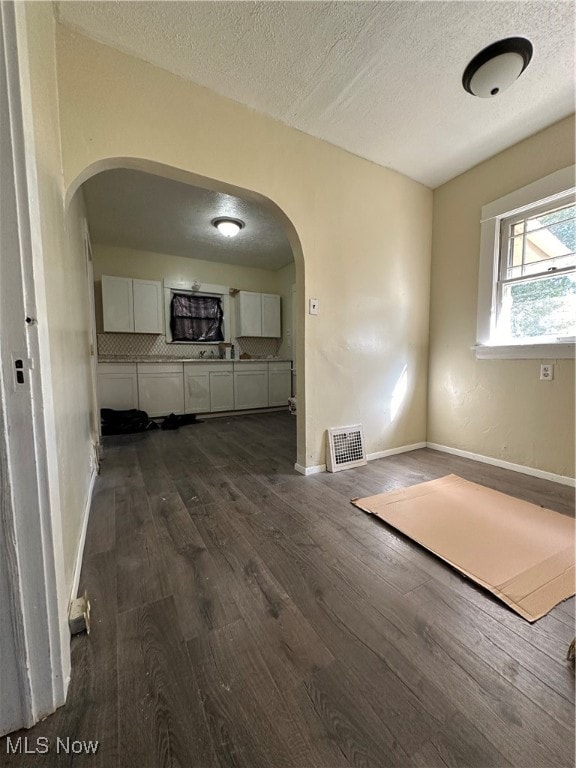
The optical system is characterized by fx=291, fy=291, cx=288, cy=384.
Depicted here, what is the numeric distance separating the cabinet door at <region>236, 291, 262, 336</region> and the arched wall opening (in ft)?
9.37

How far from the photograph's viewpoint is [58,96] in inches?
52.4

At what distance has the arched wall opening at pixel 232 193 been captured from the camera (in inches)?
58.6

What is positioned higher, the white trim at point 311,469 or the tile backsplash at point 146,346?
the tile backsplash at point 146,346

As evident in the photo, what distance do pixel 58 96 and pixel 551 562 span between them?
3.03 meters

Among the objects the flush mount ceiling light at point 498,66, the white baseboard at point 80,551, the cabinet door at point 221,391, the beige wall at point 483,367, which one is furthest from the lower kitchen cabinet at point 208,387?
the flush mount ceiling light at point 498,66

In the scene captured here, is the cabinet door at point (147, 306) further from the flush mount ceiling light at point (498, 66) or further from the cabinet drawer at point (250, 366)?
the flush mount ceiling light at point (498, 66)

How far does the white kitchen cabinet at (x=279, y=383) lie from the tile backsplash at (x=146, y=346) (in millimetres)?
650

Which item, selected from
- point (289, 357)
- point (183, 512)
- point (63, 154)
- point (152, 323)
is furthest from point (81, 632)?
point (289, 357)

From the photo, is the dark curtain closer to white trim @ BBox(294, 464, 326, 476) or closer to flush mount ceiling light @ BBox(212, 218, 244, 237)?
flush mount ceiling light @ BBox(212, 218, 244, 237)

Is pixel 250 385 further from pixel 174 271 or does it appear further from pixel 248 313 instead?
pixel 174 271

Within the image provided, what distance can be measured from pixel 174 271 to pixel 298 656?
4.92 meters

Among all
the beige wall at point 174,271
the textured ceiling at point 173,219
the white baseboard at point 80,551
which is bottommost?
the white baseboard at point 80,551

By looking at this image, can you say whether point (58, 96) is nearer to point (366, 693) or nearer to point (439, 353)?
point (366, 693)

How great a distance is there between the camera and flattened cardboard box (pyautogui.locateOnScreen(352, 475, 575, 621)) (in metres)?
1.14
